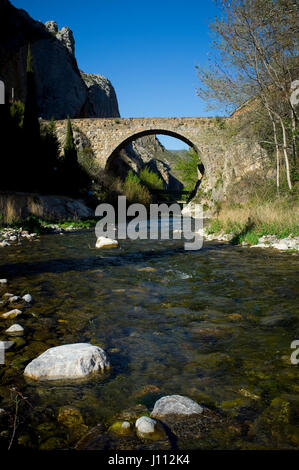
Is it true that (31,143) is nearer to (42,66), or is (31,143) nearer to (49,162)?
(49,162)

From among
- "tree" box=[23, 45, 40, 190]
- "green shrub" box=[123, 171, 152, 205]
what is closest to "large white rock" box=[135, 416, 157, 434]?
"tree" box=[23, 45, 40, 190]

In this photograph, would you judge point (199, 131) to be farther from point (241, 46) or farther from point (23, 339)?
point (23, 339)

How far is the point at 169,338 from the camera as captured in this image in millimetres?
2979

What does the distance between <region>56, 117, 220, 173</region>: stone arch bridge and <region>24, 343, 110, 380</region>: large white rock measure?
2757cm

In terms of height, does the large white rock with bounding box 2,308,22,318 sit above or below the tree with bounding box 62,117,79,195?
below

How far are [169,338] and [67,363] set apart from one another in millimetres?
1010

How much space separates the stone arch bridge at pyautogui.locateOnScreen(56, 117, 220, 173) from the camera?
1122 inches

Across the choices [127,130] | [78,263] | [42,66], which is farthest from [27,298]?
[42,66]

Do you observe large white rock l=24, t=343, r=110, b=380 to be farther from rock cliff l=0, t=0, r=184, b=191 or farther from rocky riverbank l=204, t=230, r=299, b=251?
rock cliff l=0, t=0, r=184, b=191

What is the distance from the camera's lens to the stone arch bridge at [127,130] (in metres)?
28.5

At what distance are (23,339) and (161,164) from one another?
289ft

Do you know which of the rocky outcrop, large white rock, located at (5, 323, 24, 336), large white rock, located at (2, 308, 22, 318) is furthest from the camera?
the rocky outcrop

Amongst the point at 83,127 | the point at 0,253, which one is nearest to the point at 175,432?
the point at 0,253

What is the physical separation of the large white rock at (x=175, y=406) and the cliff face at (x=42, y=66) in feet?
117
